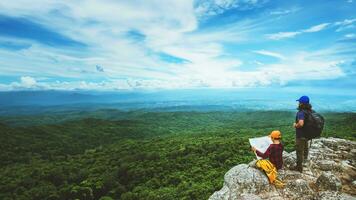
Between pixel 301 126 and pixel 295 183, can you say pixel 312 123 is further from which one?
pixel 295 183

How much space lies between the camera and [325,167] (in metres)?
18.8

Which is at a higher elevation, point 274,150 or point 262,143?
point 262,143

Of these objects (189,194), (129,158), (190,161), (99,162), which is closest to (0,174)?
(99,162)

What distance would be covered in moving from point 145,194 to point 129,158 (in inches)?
1855

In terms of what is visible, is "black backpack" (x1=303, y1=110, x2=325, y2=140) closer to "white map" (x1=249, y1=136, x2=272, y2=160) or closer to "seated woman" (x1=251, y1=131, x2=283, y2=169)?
"seated woman" (x1=251, y1=131, x2=283, y2=169)

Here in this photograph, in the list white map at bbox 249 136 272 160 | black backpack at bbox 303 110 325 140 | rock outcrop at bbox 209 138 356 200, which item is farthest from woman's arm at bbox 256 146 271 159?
black backpack at bbox 303 110 325 140

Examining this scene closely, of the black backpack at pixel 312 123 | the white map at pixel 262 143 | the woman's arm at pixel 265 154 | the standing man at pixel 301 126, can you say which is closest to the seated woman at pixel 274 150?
the woman's arm at pixel 265 154

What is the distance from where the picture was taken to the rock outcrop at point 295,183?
1502cm

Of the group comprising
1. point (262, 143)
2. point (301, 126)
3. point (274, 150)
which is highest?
point (301, 126)

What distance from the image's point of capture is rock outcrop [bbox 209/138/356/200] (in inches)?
591

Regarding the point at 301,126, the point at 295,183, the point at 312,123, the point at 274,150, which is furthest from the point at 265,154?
the point at 312,123

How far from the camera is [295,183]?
15.5 metres

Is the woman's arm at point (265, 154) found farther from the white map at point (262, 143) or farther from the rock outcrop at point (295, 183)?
the rock outcrop at point (295, 183)

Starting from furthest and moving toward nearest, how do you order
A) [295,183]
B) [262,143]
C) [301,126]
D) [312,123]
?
[262,143] → [312,123] → [301,126] → [295,183]
